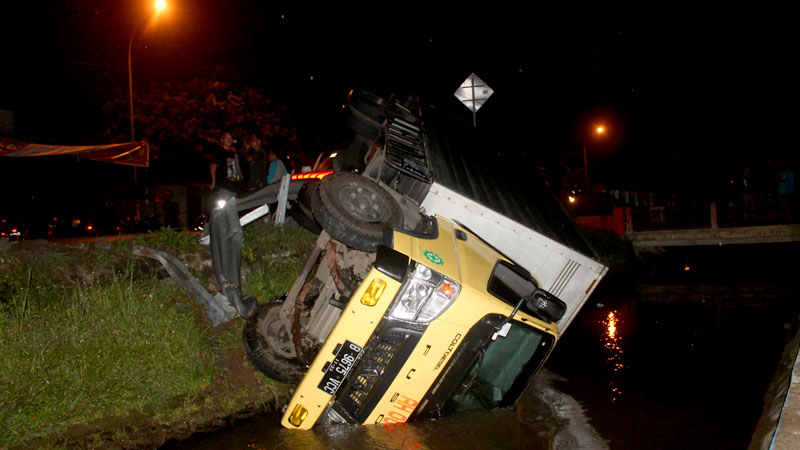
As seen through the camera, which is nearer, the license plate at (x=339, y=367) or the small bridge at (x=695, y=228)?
the license plate at (x=339, y=367)

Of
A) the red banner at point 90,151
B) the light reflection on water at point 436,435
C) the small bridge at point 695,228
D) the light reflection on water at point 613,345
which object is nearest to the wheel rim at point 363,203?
the light reflection on water at point 436,435

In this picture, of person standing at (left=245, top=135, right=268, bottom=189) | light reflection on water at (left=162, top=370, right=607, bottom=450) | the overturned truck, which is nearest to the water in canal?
light reflection on water at (left=162, top=370, right=607, bottom=450)

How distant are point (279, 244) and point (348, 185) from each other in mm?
2968

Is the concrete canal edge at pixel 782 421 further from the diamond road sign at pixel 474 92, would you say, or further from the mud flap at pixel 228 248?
the diamond road sign at pixel 474 92

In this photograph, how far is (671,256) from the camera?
18.4 m

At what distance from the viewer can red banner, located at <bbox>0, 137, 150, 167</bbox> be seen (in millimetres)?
11320

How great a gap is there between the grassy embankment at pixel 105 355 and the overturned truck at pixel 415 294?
0.49 meters

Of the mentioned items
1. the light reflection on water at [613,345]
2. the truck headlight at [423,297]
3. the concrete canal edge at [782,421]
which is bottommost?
the light reflection on water at [613,345]

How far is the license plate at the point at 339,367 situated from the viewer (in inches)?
132

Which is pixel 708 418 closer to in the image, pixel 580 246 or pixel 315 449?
pixel 580 246

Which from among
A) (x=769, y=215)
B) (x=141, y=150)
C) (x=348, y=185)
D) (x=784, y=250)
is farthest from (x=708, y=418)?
(x=784, y=250)

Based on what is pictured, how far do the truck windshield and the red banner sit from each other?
1069 cm

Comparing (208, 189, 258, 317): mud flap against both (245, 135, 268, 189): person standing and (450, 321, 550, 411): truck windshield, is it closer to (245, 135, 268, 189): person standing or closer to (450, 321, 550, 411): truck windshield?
(245, 135, 268, 189): person standing

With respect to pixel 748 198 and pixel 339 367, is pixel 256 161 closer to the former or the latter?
pixel 339 367
